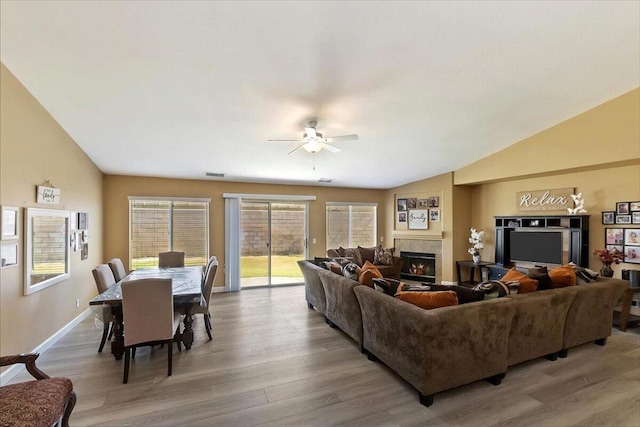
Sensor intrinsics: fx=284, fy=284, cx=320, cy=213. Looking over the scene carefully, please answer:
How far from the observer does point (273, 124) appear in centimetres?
396

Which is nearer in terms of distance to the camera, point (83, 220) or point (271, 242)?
point (83, 220)

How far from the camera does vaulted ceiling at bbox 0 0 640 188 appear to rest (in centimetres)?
224

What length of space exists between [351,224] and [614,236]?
5079mm

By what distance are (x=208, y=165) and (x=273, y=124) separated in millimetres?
2126

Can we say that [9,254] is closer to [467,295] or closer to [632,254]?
[467,295]

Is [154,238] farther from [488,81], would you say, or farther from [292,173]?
[488,81]

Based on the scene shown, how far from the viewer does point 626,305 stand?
3.91 metres

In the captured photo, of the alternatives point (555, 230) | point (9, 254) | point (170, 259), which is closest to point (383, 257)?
point (555, 230)

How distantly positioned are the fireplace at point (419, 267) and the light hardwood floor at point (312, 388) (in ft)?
11.5

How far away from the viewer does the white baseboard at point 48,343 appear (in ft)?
8.97

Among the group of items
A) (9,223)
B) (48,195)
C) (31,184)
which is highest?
(31,184)

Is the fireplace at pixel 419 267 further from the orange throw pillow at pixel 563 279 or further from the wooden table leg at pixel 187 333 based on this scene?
the wooden table leg at pixel 187 333

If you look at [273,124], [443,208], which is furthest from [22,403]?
[443,208]

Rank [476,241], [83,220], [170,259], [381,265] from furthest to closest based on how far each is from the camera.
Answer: [381,265] → [476,241] → [170,259] → [83,220]
